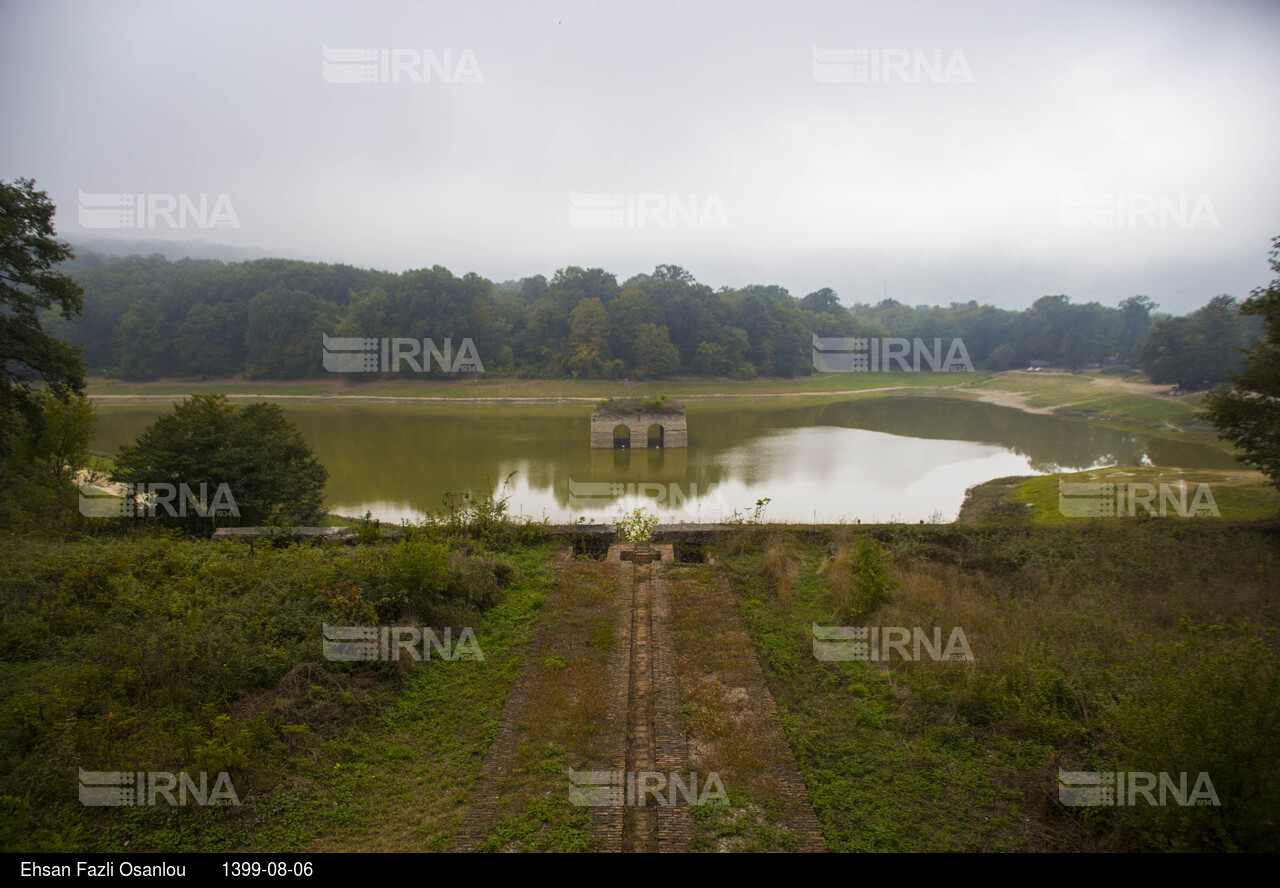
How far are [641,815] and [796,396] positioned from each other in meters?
45.2

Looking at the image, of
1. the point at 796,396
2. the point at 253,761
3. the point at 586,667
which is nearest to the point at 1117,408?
the point at 796,396

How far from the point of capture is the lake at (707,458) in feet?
59.2

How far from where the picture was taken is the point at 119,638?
16.9 ft

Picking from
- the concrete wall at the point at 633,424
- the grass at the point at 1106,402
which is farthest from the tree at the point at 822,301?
the concrete wall at the point at 633,424

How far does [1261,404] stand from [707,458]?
17001 mm

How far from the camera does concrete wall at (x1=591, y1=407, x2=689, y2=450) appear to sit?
26.5m

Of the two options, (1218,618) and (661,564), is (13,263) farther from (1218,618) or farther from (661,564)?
(1218,618)

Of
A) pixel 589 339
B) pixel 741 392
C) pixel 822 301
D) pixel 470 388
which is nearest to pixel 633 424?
pixel 470 388

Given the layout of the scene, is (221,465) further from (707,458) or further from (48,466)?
(707,458)

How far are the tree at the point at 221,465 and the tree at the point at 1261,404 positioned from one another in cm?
1599

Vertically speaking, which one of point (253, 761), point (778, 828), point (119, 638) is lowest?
point (778, 828)

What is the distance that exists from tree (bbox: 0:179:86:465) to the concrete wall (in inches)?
702

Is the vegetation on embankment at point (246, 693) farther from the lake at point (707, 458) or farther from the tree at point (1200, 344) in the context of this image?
the tree at point (1200, 344)

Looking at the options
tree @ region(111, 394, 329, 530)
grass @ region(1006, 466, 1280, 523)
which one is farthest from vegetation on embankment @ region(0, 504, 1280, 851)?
grass @ region(1006, 466, 1280, 523)
